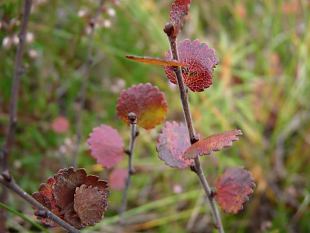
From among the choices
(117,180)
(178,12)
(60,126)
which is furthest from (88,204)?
(60,126)

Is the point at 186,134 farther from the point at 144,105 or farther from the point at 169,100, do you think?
the point at 169,100

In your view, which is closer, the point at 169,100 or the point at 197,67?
the point at 197,67

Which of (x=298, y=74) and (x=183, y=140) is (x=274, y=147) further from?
(x=183, y=140)

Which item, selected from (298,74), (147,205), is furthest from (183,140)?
(298,74)

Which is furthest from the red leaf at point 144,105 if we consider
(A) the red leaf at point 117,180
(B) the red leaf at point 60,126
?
(B) the red leaf at point 60,126

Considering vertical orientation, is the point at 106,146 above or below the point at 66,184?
above

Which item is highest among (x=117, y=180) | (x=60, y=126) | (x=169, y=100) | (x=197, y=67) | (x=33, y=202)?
(x=169, y=100)
